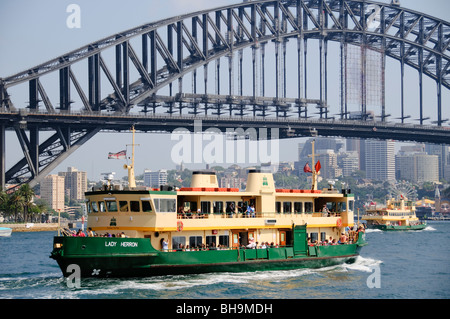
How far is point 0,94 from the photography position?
77.9 m

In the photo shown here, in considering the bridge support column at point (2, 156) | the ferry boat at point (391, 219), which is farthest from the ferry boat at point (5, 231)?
the ferry boat at point (391, 219)

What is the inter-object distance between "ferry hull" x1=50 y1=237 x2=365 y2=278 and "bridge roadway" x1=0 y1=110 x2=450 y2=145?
45167 mm

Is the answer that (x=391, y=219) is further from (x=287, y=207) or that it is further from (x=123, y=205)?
(x=123, y=205)

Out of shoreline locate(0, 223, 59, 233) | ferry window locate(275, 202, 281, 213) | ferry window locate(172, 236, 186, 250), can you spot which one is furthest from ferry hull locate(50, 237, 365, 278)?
shoreline locate(0, 223, 59, 233)

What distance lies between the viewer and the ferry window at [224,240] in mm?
36791

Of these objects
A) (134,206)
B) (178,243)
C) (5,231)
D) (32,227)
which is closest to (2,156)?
(5,231)

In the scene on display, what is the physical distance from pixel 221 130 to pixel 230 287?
2494 inches

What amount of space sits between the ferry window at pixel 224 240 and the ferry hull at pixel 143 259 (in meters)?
1.02

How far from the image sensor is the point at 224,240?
121 feet

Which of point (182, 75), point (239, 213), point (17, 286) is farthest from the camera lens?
point (182, 75)

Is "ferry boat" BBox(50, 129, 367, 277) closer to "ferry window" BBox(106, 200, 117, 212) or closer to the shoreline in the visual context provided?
"ferry window" BBox(106, 200, 117, 212)

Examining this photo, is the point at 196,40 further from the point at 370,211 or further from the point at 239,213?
the point at 239,213

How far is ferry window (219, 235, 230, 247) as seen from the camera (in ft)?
121

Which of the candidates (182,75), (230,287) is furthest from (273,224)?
(182,75)
